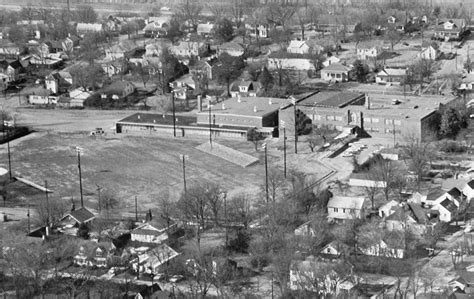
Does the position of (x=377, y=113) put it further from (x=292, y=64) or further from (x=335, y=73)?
(x=292, y=64)

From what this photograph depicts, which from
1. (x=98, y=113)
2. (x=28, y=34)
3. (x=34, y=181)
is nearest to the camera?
(x=34, y=181)

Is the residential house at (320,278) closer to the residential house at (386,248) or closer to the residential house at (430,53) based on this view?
the residential house at (386,248)

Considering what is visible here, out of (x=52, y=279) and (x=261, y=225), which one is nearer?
(x=52, y=279)

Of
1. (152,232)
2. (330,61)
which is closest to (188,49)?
(330,61)

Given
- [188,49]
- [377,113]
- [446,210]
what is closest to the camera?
[446,210]

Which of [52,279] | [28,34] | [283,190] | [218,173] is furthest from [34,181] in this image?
[28,34]

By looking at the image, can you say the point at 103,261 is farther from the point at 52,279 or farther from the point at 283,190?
the point at 283,190

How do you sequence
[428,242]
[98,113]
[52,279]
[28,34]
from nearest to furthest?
[52,279], [428,242], [98,113], [28,34]

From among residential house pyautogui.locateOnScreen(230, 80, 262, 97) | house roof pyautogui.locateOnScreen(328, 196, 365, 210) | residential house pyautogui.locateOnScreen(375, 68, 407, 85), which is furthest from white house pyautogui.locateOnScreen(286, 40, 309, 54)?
house roof pyautogui.locateOnScreen(328, 196, 365, 210)

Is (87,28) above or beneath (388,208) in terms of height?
above
